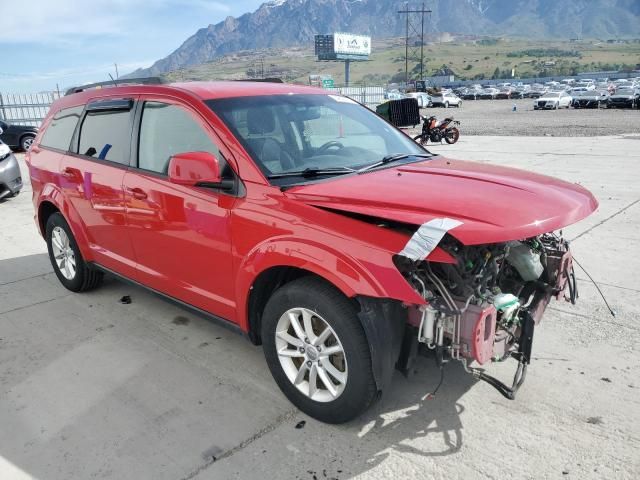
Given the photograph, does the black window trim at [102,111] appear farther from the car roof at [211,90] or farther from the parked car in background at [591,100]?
the parked car in background at [591,100]

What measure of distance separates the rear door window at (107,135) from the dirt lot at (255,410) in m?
1.33

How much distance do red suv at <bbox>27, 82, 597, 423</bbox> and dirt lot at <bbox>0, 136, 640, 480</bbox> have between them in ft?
0.76

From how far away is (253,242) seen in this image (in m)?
2.97

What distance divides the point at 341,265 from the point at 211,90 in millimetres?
1687

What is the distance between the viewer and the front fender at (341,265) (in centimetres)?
241

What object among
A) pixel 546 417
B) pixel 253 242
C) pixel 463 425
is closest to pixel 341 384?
pixel 463 425

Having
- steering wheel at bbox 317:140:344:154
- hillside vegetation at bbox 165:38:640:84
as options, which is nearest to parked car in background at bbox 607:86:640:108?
steering wheel at bbox 317:140:344:154

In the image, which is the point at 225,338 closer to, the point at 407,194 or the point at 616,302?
Result: the point at 407,194

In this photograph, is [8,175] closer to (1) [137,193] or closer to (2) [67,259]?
(2) [67,259]

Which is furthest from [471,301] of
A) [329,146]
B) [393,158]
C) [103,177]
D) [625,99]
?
[625,99]

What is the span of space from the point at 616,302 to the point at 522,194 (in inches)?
87.2

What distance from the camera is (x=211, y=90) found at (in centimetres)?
352

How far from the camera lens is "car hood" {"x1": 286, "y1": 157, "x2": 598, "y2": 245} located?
7.84 feet

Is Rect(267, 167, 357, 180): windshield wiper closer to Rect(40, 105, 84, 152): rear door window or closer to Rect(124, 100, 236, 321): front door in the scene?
Rect(124, 100, 236, 321): front door
